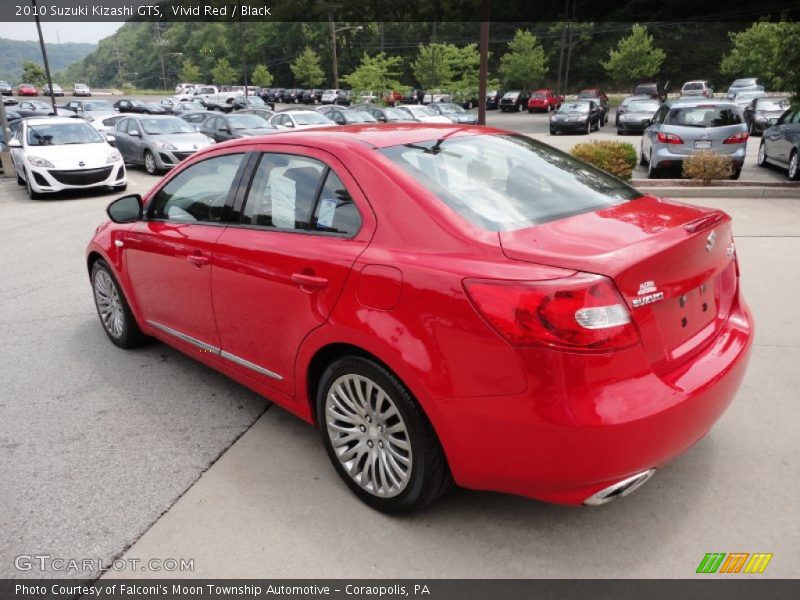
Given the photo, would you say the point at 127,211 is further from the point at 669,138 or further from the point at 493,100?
the point at 493,100

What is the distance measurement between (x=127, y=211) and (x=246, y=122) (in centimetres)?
1653

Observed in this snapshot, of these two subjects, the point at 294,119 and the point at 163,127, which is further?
the point at 294,119

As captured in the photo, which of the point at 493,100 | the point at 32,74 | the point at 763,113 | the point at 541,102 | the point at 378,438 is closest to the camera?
the point at 378,438

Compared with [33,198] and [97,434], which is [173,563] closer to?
[97,434]

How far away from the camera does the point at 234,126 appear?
19391 mm

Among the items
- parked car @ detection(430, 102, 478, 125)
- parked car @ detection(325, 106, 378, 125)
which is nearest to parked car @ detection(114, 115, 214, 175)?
parked car @ detection(325, 106, 378, 125)

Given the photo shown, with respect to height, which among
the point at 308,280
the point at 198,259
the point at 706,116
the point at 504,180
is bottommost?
the point at 198,259

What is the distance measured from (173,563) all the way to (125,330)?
2.58 metres

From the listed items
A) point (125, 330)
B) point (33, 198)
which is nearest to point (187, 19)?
point (33, 198)

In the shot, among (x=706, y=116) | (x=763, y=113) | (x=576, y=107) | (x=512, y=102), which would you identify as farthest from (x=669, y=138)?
(x=512, y=102)

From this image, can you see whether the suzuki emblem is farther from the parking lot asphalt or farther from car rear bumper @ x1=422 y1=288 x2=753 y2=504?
the parking lot asphalt

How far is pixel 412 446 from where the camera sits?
8.57 feet
